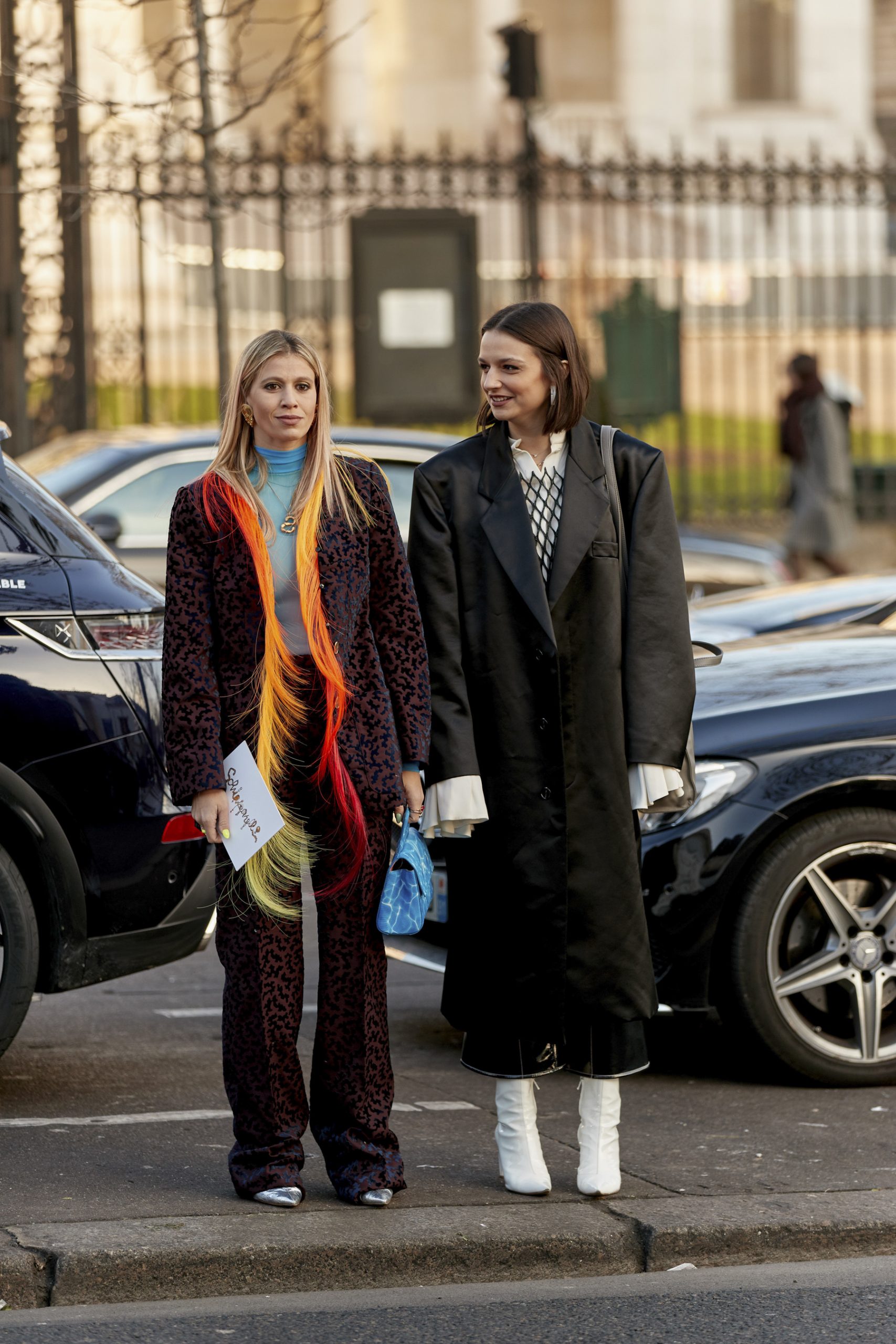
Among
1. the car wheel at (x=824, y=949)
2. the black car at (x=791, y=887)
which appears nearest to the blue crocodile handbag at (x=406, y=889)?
the black car at (x=791, y=887)

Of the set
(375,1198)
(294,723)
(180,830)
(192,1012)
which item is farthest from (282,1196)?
(192,1012)

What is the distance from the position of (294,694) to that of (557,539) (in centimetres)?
62

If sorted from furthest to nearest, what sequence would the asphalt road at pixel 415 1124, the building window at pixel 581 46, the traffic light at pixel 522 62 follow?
the building window at pixel 581 46
the traffic light at pixel 522 62
the asphalt road at pixel 415 1124

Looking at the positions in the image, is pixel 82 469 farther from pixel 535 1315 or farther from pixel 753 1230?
pixel 535 1315

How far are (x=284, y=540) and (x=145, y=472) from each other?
5.44 metres

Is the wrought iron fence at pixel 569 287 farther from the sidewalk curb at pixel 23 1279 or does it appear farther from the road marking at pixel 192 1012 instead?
the sidewalk curb at pixel 23 1279

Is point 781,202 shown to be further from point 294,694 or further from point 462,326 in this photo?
point 294,694

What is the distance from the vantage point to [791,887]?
4922 millimetres

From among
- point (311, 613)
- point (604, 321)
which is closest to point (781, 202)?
point (604, 321)

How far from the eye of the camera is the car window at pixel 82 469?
9070 mm

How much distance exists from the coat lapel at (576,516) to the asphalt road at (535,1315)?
134 cm

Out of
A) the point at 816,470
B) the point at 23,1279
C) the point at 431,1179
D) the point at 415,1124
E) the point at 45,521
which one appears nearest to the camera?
the point at 23,1279

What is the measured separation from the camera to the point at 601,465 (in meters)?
4.04

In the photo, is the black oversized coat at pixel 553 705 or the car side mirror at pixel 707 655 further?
the car side mirror at pixel 707 655
